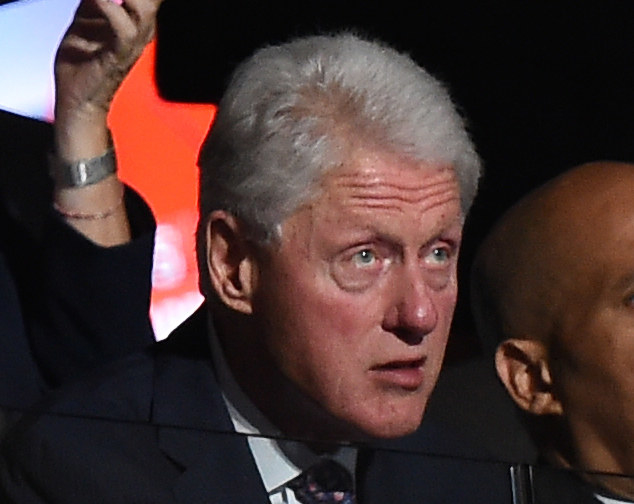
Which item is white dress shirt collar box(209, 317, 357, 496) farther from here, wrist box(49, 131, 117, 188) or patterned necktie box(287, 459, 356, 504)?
wrist box(49, 131, 117, 188)

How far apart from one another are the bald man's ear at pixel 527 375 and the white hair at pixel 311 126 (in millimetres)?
152

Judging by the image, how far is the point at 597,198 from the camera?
129 cm

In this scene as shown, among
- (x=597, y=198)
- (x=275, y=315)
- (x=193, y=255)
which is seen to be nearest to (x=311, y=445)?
(x=275, y=315)

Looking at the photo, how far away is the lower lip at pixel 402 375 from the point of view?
1.26 metres

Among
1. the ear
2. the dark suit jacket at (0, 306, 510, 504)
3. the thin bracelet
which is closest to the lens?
the dark suit jacket at (0, 306, 510, 504)

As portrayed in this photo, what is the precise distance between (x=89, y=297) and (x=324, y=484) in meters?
0.36

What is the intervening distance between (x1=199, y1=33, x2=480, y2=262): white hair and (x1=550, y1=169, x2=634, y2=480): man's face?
5.1 inches

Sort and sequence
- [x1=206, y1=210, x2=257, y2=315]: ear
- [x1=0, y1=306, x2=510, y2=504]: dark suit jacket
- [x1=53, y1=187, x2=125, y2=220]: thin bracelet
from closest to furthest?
[x1=0, y1=306, x2=510, y2=504]: dark suit jacket
[x1=206, y1=210, x2=257, y2=315]: ear
[x1=53, y1=187, x2=125, y2=220]: thin bracelet

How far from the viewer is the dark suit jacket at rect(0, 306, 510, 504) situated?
117cm

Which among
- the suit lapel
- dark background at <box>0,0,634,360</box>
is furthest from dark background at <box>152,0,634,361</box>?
the suit lapel

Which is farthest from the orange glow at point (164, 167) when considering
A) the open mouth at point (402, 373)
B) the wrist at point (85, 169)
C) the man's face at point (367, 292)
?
the open mouth at point (402, 373)

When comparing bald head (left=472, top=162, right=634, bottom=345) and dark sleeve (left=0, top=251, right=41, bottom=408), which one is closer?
bald head (left=472, top=162, right=634, bottom=345)

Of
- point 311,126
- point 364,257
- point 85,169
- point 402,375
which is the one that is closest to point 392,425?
point 402,375

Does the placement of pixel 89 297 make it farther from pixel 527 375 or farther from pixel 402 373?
pixel 527 375
